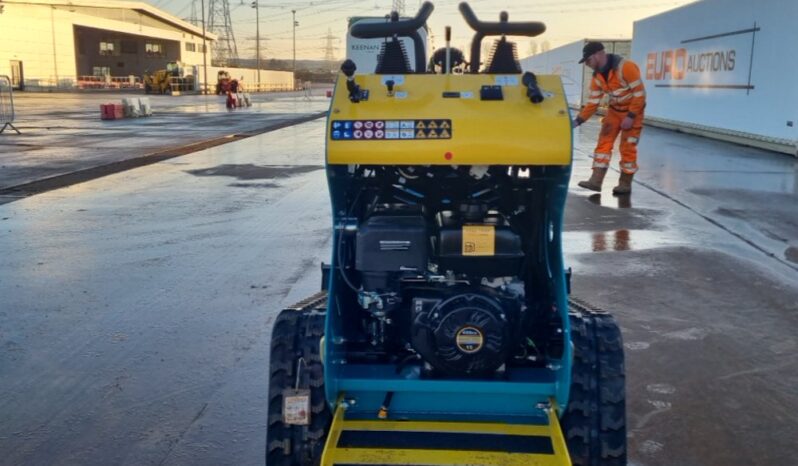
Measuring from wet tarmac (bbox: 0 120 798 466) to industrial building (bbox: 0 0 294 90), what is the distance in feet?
196

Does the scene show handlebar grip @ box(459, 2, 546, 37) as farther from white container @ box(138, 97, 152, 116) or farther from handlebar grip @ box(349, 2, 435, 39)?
white container @ box(138, 97, 152, 116)

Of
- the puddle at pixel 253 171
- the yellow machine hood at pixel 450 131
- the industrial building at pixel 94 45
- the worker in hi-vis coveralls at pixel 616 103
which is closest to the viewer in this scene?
the yellow machine hood at pixel 450 131

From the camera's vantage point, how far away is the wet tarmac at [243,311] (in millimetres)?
3564

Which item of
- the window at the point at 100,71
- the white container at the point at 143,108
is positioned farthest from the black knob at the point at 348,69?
the window at the point at 100,71

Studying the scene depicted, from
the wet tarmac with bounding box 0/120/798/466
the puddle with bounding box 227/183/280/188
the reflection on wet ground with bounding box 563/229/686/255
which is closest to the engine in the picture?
the wet tarmac with bounding box 0/120/798/466

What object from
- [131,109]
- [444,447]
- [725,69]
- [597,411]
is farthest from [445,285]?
[131,109]

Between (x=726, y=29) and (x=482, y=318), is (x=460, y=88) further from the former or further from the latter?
(x=726, y=29)

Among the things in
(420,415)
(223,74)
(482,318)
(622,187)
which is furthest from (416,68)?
(223,74)

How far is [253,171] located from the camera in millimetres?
13227

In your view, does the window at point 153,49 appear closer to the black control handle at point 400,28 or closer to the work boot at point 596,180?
the work boot at point 596,180

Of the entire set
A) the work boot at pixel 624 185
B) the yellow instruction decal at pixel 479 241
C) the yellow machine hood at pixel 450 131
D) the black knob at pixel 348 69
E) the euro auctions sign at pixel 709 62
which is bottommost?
the work boot at pixel 624 185

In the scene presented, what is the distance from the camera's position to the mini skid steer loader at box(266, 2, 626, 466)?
266 centimetres

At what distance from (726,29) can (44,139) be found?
17109mm

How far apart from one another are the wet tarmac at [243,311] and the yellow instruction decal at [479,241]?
125 centimetres
